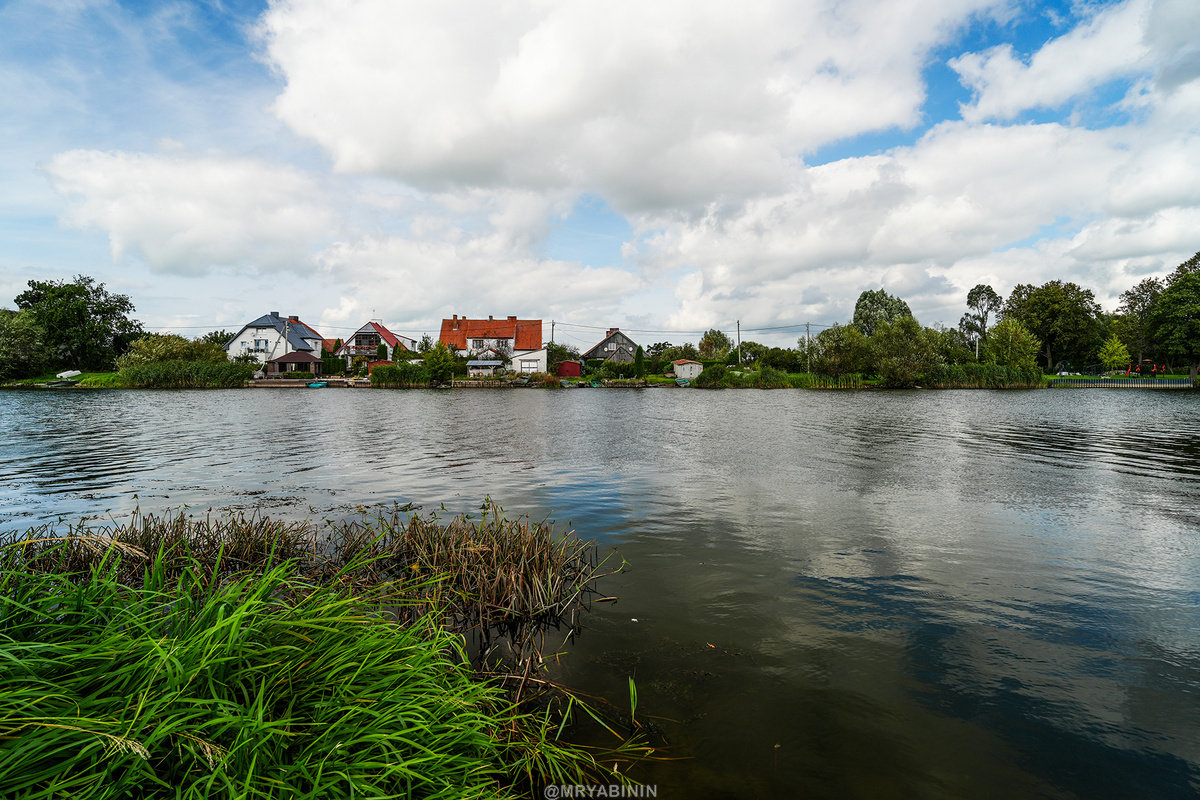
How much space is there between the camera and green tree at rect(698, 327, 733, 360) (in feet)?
390

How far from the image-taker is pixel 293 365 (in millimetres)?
88625

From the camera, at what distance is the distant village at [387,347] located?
8888 centimetres

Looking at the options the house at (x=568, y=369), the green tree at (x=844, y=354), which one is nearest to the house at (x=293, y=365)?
the house at (x=568, y=369)

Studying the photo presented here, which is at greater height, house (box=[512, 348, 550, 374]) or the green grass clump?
house (box=[512, 348, 550, 374])

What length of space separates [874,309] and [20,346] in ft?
412

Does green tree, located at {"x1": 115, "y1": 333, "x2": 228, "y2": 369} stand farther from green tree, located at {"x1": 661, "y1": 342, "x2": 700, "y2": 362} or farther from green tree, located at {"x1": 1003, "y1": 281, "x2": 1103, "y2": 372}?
green tree, located at {"x1": 1003, "y1": 281, "x2": 1103, "y2": 372}

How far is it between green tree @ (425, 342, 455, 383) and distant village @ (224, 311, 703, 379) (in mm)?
7061

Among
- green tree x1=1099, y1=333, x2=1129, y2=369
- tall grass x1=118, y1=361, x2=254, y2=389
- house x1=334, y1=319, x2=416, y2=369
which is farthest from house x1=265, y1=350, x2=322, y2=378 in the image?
green tree x1=1099, y1=333, x2=1129, y2=369

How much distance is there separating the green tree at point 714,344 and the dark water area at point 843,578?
3736 inches

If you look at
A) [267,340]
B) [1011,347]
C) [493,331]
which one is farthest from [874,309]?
[267,340]

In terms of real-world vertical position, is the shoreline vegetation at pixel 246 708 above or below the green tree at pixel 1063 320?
below

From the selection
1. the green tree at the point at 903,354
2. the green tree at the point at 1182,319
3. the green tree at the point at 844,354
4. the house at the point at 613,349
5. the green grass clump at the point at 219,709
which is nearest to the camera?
the green grass clump at the point at 219,709

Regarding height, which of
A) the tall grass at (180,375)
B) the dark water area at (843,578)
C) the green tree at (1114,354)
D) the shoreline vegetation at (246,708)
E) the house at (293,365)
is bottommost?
the dark water area at (843,578)

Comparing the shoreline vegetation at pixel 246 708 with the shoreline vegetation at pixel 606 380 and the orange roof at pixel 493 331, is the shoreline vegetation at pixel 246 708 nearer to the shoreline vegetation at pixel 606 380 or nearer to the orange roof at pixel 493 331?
the shoreline vegetation at pixel 606 380
